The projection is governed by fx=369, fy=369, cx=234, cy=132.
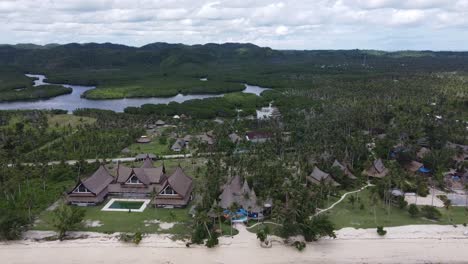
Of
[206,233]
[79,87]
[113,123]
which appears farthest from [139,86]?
[206,233]

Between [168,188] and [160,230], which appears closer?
[160,230]

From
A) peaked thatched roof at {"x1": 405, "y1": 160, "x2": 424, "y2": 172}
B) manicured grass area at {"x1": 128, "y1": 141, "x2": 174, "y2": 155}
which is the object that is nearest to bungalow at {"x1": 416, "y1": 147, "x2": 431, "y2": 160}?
peaked thatched roof at {"x1": 405, "y1": 160, "x2": 424, "y2": 172}

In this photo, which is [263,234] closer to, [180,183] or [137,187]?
[180,183]

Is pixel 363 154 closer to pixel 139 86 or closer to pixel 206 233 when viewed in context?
pixel 206 233

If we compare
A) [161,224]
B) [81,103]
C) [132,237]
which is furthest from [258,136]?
[81,103]

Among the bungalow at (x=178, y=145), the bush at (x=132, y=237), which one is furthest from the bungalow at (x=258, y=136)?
the bush at (x=132, y=237)

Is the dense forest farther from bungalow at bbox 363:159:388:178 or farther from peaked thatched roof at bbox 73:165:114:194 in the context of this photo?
peaked thatched roof at bbox 73:165:114:194

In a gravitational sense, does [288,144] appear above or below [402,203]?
above
